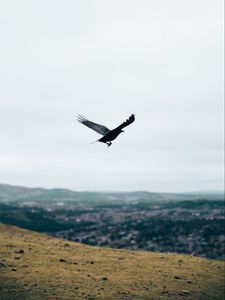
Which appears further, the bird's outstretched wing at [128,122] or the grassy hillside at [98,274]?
the grassy hillside at [98,274]

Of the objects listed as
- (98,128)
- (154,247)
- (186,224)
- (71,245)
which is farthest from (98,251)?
(186,224)

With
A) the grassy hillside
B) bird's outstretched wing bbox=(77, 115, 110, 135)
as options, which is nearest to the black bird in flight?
bird's outstretched wing bbox=(77, 115, 110, 135)

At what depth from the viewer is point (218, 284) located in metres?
37.3

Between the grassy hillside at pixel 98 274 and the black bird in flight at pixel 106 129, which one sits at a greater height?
the black bird in flight at pixel 106 129

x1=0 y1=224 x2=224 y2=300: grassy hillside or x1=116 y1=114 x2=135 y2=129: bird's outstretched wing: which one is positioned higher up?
x1=116 y1=114 x2=135 y2=129: bird's outstretched wing

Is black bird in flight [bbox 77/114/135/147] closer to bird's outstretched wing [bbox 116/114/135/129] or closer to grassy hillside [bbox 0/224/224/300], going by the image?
bird's outstretched wing [bbox 116/114/135/129]

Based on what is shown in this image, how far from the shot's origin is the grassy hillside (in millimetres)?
29781

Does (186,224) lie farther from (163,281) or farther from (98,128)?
(98,128)

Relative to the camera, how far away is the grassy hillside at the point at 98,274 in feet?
97.7

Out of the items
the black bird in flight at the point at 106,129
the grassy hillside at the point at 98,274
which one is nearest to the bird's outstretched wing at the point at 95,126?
the black bird in flight at the point at 106,129

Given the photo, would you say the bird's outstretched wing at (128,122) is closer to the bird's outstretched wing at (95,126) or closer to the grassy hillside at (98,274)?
the bird's outstretched wing at (95,126)

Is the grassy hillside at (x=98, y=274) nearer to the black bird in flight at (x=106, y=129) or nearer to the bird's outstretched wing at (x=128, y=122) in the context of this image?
the black bird in flight at (x=106, y=129)

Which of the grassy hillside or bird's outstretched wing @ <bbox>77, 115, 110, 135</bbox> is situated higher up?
bird's outstretched wing @ <bbox>77, 115, 110, 135</bbox>

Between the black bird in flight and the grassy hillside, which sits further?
the grassy hillside
